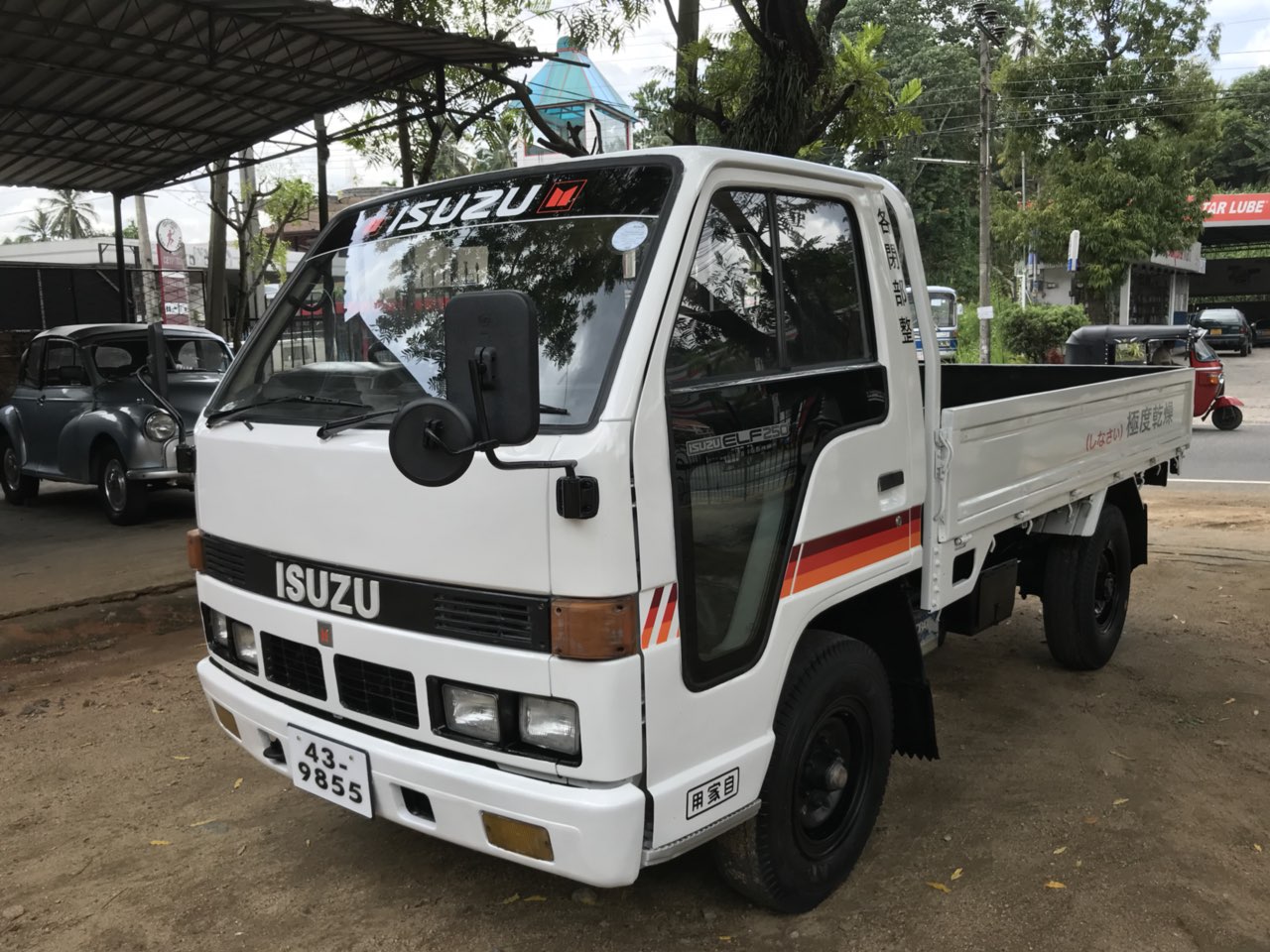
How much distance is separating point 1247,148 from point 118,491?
6531cm

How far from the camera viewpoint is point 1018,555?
4.93 meters

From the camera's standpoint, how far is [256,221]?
22.1 m

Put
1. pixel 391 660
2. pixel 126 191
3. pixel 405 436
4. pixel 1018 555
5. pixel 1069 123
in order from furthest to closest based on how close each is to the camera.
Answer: pixel 1069 123
pixel 126 191
pixel 1018 555
pixel 391 660
pixel 405 436

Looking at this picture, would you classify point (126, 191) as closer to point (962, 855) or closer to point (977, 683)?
point (977, 683)

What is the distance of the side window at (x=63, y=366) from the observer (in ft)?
33.8

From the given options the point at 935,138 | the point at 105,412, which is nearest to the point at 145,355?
the point at 105,412

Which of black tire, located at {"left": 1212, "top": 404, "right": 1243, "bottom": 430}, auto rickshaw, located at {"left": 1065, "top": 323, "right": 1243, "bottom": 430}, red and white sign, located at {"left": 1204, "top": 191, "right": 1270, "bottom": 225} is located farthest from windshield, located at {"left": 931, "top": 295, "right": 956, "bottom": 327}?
red and white sign, located at {"left": 1204, "top": 191, "right": 1270, "bottom": 225}

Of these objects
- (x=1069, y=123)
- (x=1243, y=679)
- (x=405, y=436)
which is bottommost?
(x=1243, y=679)

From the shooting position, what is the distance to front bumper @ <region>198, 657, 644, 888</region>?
2275mm

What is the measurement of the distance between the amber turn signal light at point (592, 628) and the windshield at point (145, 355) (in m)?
8.85

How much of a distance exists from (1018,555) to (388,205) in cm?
338

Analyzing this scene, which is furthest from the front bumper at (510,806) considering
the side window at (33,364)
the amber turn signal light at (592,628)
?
the side window at (33,364)

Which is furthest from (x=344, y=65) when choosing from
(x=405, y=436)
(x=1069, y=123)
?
(x=1069, y=123)

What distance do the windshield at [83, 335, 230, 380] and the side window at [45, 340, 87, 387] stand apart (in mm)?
223
